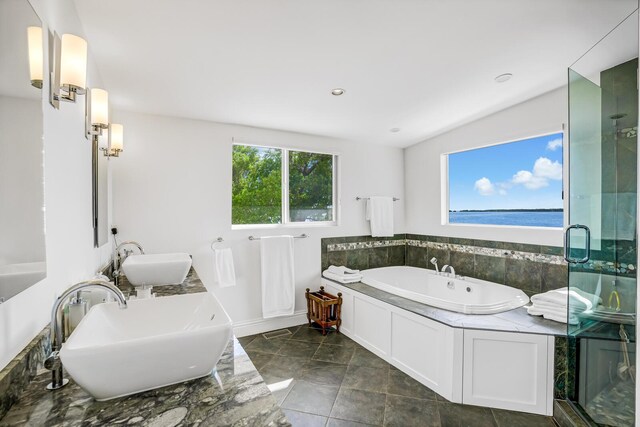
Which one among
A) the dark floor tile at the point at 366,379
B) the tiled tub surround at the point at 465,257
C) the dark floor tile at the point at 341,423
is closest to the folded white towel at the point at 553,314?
the tiled tub surround at the point at 465,257

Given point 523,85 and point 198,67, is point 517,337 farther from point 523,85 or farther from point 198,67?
point 198,67

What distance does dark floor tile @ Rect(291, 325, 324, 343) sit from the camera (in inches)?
130

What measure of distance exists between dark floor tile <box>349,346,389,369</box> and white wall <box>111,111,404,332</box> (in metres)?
1.02

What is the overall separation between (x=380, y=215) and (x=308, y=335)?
179cm

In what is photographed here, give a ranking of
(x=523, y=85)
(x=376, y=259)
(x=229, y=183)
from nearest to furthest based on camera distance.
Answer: (x=523, y=85)
(x=229, y=183)
(x=376, y=259)

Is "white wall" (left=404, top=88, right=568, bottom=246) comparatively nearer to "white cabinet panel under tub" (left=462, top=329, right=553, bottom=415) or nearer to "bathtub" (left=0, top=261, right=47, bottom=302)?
"white cabinet panel under tub" (left=462, top=329, right=553, bottom=415)

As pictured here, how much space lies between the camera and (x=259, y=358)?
2896 millimetres

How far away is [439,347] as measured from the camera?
2.31 m

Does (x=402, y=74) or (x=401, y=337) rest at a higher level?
(x=402, y=74)

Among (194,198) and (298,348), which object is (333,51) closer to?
(194,198)

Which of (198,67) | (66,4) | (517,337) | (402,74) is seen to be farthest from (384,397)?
(66,4)

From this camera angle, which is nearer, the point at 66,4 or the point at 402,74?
the point at 66,4

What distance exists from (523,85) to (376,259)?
254 centimetres

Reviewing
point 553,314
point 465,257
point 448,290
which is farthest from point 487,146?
point 553,314
